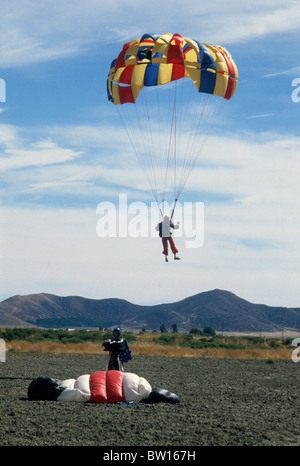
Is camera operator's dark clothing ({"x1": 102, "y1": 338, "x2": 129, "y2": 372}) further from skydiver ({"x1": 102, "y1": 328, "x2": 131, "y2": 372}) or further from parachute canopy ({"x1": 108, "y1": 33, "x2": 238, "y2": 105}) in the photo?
parachute canopy ({"x1": 108, "y1": 33, "x2": 238, "y2": 105})

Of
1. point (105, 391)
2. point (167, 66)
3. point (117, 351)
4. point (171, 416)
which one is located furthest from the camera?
point (167, 66)

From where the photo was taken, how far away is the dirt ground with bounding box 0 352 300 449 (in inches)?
421

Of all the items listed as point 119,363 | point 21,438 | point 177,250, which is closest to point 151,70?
point 177,250

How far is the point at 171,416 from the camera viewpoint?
12.8 metres

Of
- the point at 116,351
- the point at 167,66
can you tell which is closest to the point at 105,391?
the point at 116,351

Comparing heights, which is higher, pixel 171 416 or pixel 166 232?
pixel 166 232

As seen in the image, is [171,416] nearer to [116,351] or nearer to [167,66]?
[116,351]

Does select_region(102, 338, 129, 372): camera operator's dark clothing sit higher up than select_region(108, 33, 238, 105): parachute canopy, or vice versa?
select_region(108, 33, 238, 105): parachute canopy

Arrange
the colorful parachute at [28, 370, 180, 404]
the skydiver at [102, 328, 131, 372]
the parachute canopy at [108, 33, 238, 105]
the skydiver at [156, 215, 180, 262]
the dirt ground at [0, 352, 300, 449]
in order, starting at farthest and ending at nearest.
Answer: the skydiver at [156, 215, 180, 262], the parachute canopy at [108, 33, 238, 105], the skydiver at [102, 328, 131, 372], the colorful parachute at [28, 370, 180, 404], the dirt ground at [0, 352, 300, 449]

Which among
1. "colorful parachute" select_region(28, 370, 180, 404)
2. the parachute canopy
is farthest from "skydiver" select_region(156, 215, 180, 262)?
"colorful parachute" select_region(28, 370, 180, 404)
